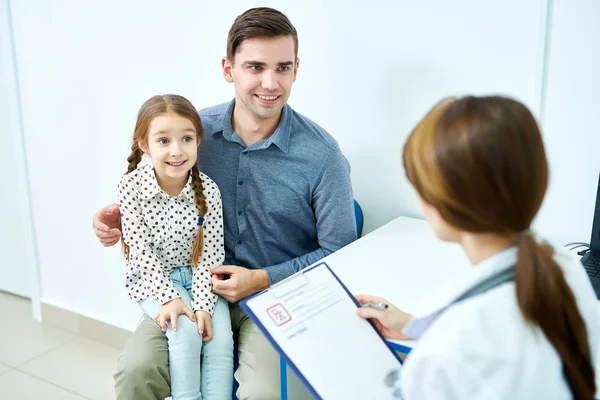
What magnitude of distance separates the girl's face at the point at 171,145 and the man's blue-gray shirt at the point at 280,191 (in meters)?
0.20

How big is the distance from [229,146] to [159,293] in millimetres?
510

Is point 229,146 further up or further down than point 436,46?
further down

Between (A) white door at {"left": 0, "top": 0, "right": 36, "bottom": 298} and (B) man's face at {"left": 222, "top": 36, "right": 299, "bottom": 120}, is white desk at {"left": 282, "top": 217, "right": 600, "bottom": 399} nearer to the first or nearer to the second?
(B) man's face at {"left": 222, "top": 36, "right": 299, "bottom": 120}

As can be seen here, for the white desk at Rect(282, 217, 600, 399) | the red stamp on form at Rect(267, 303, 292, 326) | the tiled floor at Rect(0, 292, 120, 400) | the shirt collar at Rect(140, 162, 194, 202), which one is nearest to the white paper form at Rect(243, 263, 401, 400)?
the red stamp on form at Rect(267, 303, 292, 326)

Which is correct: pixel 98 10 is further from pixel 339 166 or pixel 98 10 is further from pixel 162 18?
pixel 339 166

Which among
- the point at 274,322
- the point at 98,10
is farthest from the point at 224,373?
the point at 98,10

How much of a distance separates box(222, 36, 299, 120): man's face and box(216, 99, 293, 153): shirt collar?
4 centimetres

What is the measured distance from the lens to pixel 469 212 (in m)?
0.84

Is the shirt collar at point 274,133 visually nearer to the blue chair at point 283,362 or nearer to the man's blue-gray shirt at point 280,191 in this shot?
the man's blue-gray shirt at point 280,191

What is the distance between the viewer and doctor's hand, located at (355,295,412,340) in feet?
3.93

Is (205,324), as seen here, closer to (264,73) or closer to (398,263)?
(398,263)

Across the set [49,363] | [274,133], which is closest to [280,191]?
[274,133]

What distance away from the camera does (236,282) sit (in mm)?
1650

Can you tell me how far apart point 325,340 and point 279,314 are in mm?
→ 108
